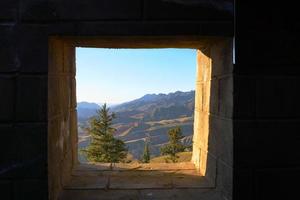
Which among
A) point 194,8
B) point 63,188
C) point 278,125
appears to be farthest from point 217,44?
point 63,188

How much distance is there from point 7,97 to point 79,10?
3.10ft

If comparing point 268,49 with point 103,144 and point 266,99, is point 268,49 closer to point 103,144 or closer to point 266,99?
point 266,99

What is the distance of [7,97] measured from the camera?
12.0 feet

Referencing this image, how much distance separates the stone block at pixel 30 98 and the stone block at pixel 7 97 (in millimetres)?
50

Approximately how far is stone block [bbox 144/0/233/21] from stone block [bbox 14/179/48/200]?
5.52 ft

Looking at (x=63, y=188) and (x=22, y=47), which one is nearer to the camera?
(x=22, y=47)

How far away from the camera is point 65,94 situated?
4.57 meters

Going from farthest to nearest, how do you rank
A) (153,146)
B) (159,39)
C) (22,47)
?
(153,146) < (159,39) < (22,47)

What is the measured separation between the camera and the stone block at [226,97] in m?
3.76

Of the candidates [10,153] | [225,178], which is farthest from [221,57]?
[10,153]

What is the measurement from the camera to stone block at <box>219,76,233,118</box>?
12.3 ft

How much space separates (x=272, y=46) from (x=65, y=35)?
1.76 metres

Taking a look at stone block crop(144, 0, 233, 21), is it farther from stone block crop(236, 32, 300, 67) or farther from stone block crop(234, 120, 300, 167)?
stone block crop(234, 120, 300, 167)

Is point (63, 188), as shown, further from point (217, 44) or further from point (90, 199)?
point (217, 44)
